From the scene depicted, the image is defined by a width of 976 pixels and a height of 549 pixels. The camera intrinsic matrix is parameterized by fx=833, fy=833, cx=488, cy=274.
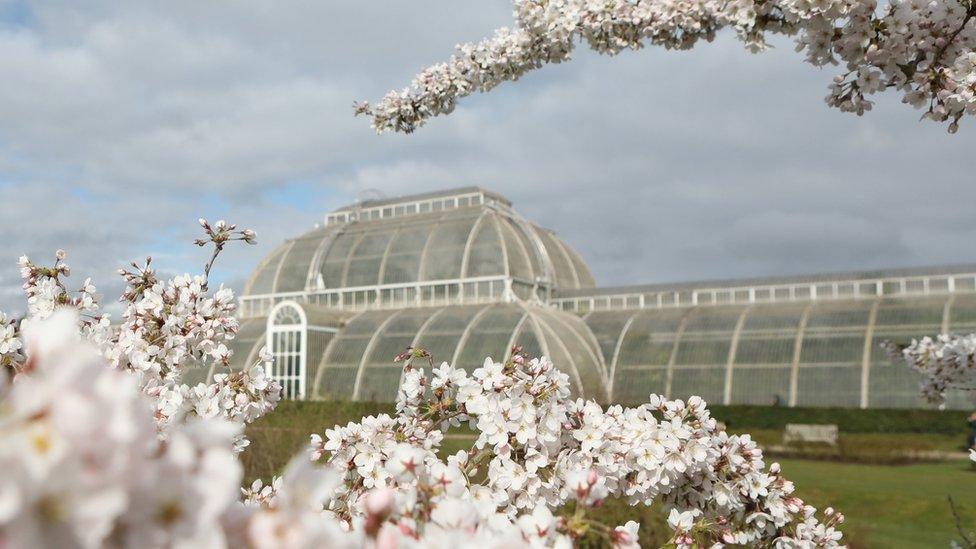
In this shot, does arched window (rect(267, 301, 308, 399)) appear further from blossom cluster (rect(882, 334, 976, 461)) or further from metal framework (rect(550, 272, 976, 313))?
blossom cluster (rect(882, 334, 976, 461))

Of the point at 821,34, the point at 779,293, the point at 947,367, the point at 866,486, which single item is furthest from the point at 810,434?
the point at 821,34

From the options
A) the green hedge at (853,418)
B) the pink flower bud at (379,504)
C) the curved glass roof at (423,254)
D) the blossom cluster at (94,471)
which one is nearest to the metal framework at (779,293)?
the curved glass roof at (423,254)

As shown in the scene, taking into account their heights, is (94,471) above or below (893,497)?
above

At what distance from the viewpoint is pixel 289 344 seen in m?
37.4

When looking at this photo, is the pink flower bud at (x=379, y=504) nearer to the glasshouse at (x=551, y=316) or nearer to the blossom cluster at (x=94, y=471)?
the blossom cluster at (x=94, y=471)

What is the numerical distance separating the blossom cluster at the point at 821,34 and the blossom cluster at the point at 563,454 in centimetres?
178

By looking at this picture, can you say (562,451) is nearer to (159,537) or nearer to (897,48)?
(897,48)

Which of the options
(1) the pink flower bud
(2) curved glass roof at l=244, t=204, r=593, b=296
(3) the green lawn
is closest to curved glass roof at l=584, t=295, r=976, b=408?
(2) curved glass roof at l=244, t=204, r=593, b=296

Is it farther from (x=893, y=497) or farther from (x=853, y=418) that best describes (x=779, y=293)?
(x=893, y=497)

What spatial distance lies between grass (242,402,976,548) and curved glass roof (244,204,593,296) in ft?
53.6

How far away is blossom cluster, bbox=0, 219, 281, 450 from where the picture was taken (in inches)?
179

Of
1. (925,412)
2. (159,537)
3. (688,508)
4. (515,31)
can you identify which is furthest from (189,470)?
(925,412)

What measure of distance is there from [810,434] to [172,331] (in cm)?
2337

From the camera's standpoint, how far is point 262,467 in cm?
1427
